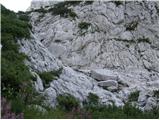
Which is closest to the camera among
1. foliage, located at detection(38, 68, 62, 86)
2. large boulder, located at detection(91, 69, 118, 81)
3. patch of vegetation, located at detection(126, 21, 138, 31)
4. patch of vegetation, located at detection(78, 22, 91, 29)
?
foliage, located at detection(38, 68, 62, 86)

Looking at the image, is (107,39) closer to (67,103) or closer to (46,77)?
(46,77)

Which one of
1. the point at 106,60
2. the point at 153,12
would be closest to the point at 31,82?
the point at 106,60

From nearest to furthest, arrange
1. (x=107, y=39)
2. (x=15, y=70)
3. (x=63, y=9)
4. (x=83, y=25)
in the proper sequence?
1. (x=15, y=70)
2. (x=107, y=39)
3. (x=83, y=25)
4. (x=63, y=9)

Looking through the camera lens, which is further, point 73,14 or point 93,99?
point 73,14

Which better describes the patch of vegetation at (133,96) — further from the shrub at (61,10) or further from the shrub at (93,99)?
the shrub at (61,10)

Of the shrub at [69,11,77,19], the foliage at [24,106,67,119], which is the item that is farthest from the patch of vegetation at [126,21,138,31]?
the foliage at [24,106,67,119]

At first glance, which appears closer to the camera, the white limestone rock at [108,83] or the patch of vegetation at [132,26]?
the white limestone rock at [108,83]

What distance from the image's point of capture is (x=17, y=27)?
1748 centimetres

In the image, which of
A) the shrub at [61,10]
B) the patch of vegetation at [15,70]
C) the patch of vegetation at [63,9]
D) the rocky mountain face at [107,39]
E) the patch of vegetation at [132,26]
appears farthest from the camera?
the shrub at [61,10]

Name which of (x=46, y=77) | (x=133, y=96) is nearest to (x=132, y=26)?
(x=133, y=96)

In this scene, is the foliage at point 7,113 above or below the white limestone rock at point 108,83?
below

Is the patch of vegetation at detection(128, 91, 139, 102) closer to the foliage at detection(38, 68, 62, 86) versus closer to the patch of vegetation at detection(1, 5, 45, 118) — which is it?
the foliage at detection(38, 68, 62, 86)

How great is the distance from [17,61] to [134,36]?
21.5m

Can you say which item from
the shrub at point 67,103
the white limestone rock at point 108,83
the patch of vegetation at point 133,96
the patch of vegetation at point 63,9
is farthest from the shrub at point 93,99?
the patch of vegetation at point 63,9
